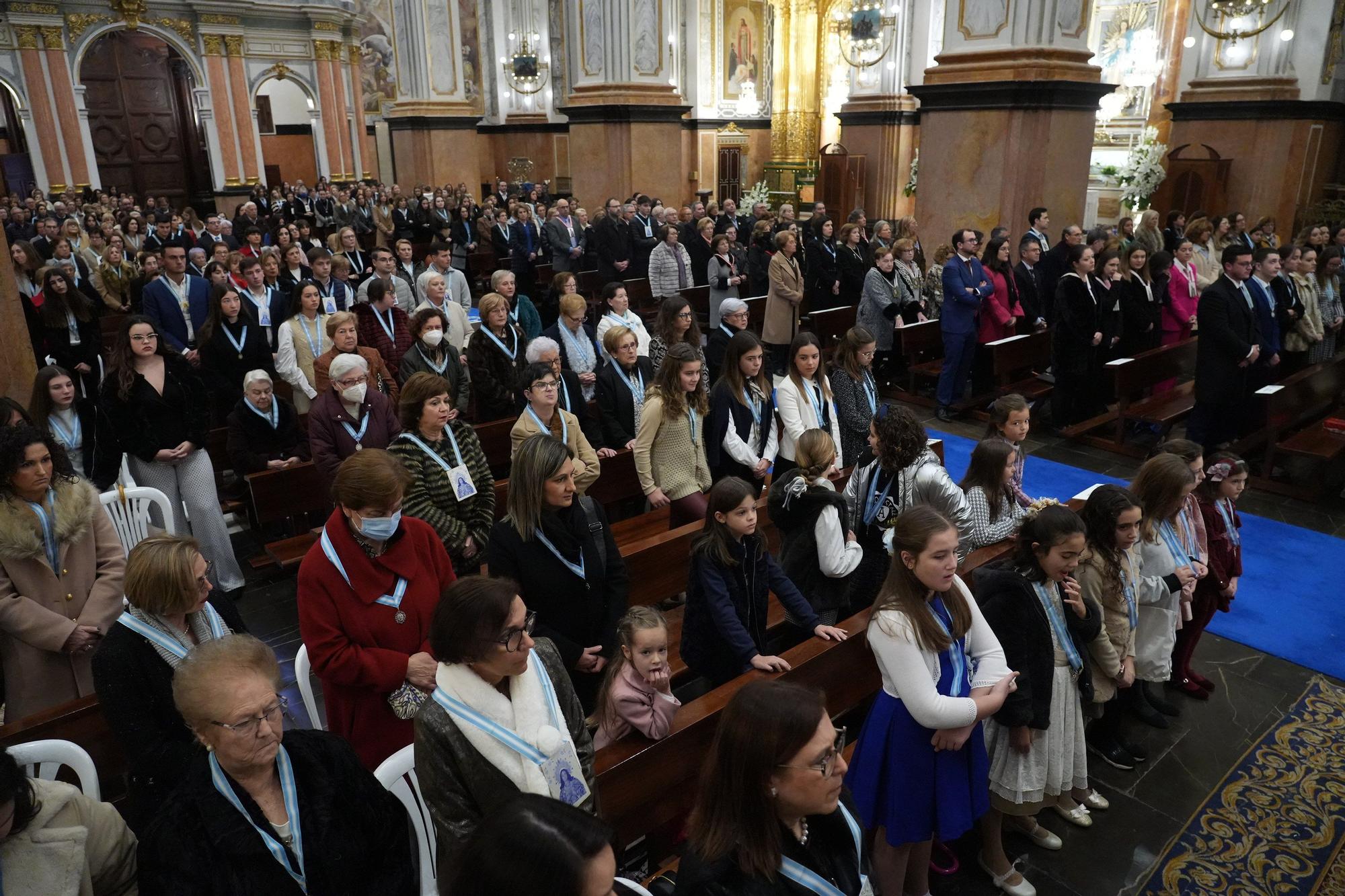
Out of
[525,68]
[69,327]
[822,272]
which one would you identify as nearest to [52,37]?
[525,68]

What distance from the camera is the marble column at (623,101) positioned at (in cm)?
1529

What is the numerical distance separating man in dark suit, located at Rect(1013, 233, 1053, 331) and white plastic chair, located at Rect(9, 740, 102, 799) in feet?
28.8

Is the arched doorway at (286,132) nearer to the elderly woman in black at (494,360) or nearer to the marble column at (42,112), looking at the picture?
the marble column at (42,112)

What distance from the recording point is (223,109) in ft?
79.4

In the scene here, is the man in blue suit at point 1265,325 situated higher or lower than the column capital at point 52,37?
lower

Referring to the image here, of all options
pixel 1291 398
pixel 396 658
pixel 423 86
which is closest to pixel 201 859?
pixel 396 658

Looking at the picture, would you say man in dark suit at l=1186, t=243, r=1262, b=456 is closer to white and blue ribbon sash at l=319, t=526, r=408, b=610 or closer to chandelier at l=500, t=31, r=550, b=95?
white and blue ribbon sash at l=319, t=526, r=408, b=610

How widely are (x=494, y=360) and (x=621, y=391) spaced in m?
1.27

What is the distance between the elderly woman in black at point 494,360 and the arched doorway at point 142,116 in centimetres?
2293

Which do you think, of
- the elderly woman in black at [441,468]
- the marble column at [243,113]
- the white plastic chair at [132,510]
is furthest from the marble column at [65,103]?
the elderly woman in black at [441,468]

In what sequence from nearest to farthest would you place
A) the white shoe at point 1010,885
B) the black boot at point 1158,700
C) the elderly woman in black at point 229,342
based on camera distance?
the white shoe at point 1010,885
the black boot at point 1158,700
the elderly woman in black at point 229,342

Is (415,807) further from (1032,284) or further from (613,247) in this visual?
(613,247)

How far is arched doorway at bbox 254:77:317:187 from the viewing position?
28.4 m

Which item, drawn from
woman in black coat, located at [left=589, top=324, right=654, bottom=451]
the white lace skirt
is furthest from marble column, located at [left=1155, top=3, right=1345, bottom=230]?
the white lace skirt
